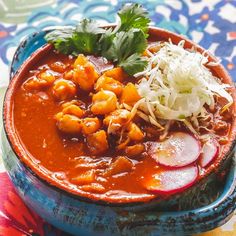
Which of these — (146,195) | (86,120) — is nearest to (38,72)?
(86,120)

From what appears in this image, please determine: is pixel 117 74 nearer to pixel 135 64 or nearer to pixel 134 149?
pixel 135 64

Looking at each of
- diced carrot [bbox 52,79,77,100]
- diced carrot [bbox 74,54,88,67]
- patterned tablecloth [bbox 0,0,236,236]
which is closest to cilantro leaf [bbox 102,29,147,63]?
diced carrot [bbox 74,54,88,67]

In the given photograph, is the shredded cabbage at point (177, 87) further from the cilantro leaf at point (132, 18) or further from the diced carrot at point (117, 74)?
the cilantro leaf at point (132, 18)

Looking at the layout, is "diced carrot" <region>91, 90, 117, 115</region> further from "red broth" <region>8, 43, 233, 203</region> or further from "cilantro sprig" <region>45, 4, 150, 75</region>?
"cilantro sprig" <region>45, 4, 150, 75</region>

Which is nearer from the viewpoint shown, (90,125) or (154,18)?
(90,125)

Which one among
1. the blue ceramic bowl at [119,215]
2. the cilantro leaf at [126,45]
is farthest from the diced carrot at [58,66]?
the blue ceramic bowl at [119,215]

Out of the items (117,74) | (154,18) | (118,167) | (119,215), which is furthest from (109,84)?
(154,18)
